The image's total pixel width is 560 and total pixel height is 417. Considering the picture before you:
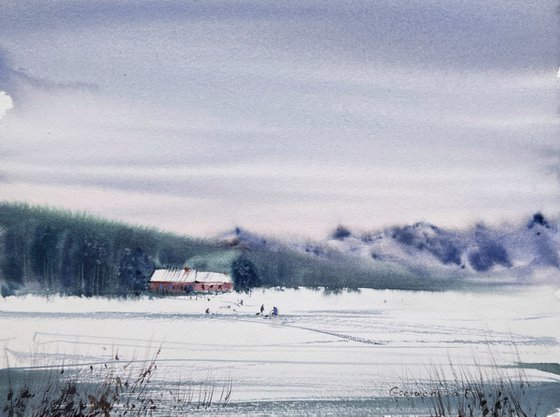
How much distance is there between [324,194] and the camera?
22.4 feet

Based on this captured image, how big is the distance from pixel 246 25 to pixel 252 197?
69.1 inches

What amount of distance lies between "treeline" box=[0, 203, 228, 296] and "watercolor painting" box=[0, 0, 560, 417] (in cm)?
2

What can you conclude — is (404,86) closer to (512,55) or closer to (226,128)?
(512,55)

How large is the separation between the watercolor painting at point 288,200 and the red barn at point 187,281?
21 mm

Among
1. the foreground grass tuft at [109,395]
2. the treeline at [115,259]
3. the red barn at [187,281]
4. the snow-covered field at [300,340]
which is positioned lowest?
the foreground grass tuft at [109,395]

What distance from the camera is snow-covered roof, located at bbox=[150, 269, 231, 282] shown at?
21.7 ft

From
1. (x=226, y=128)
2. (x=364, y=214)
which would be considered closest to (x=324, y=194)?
(x=364, y=214)

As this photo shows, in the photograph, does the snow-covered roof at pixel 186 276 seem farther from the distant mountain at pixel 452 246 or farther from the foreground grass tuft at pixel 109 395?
the foreground grass tuft at pixel 109 395

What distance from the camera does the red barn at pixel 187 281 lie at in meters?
6.61

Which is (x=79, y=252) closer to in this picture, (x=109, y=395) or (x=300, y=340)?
(x=109, y=395)
